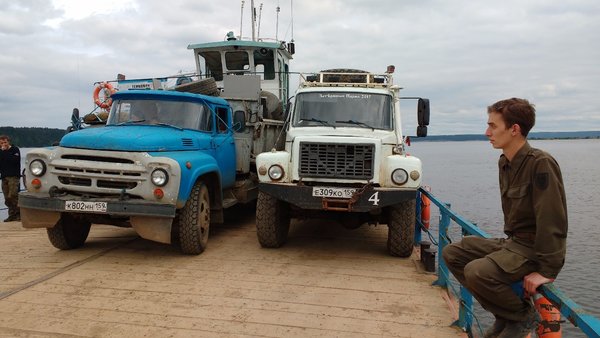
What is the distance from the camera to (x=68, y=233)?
21.6ft

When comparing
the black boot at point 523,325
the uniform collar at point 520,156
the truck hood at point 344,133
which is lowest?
the black boot at point 523,325

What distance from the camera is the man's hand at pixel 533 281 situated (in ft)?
7.93

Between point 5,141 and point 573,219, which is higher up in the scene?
point 5,141

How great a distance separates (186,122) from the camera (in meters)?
7.04

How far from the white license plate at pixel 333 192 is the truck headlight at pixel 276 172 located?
0.59 meters

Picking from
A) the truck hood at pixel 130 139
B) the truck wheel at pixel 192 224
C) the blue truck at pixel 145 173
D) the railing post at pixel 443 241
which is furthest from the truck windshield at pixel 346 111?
the railing post at pixel 443 241

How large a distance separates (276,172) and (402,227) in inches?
75.0

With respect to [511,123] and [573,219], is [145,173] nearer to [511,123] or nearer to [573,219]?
[511,123]

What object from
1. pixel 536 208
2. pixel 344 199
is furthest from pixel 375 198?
pixel 536 208

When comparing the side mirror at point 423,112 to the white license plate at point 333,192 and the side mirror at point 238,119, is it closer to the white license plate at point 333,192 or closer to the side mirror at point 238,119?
the white license plate at point 333,192

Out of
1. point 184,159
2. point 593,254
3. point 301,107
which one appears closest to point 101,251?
point 184,159

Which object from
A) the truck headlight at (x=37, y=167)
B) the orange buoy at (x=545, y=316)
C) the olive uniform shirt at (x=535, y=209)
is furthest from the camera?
the truck headlight at (x=37, y=167)

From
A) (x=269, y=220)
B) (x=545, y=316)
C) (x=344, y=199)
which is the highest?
(x=344, y=199)

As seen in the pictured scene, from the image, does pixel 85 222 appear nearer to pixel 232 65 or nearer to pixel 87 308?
pixel 87 308
